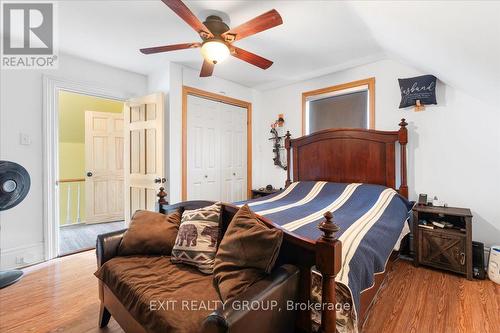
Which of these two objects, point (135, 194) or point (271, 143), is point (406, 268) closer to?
point (271, 143)

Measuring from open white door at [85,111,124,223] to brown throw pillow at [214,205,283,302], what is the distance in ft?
14.0

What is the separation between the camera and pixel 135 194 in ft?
11.6

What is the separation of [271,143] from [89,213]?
3.66m

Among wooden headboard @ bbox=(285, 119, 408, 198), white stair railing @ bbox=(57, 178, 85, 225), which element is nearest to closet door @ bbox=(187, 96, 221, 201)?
wooden headboard @ bbox=(285, 119, 408, 198)

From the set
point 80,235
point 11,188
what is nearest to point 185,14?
point 11,188

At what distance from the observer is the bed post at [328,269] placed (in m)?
1.16

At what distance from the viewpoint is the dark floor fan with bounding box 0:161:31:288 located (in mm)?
2291

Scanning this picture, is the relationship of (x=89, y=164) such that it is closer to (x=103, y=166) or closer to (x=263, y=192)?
(x=103, y=166)

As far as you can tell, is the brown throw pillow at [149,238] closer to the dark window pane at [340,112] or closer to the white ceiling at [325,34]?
the white ceiling at [325,34]

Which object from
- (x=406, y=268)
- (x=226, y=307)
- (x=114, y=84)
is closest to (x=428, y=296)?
(x=406, y=268)

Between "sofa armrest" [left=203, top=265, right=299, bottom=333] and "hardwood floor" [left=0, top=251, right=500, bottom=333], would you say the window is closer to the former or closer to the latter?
"hardwood floor" [left=0, top=251, right=500, bottom=333]

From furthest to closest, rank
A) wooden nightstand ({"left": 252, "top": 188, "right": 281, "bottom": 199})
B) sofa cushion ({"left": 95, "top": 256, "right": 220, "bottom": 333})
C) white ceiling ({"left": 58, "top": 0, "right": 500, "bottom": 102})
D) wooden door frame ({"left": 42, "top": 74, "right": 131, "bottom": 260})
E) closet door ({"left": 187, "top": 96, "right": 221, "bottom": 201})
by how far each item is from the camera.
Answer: wooden nightstand ({"left": 252, "top": 188, "right": 281, "bottom": 199}) < closet door ({"left": 187, "top": 96, "right": 221, "bottom": 201}) < wooden door frame ({"left": 42, "top": 74, "right": 131, "bottom": 260}) < white ceiling ({"left": 58, "top": 0, "right": 500, "bottom": 102}) < sofa cushion ({"left": 95, "top": 256, "right": 220, "bottom": 333})

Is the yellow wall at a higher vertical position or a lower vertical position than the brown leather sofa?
higher

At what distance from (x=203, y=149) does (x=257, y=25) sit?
2.29m
